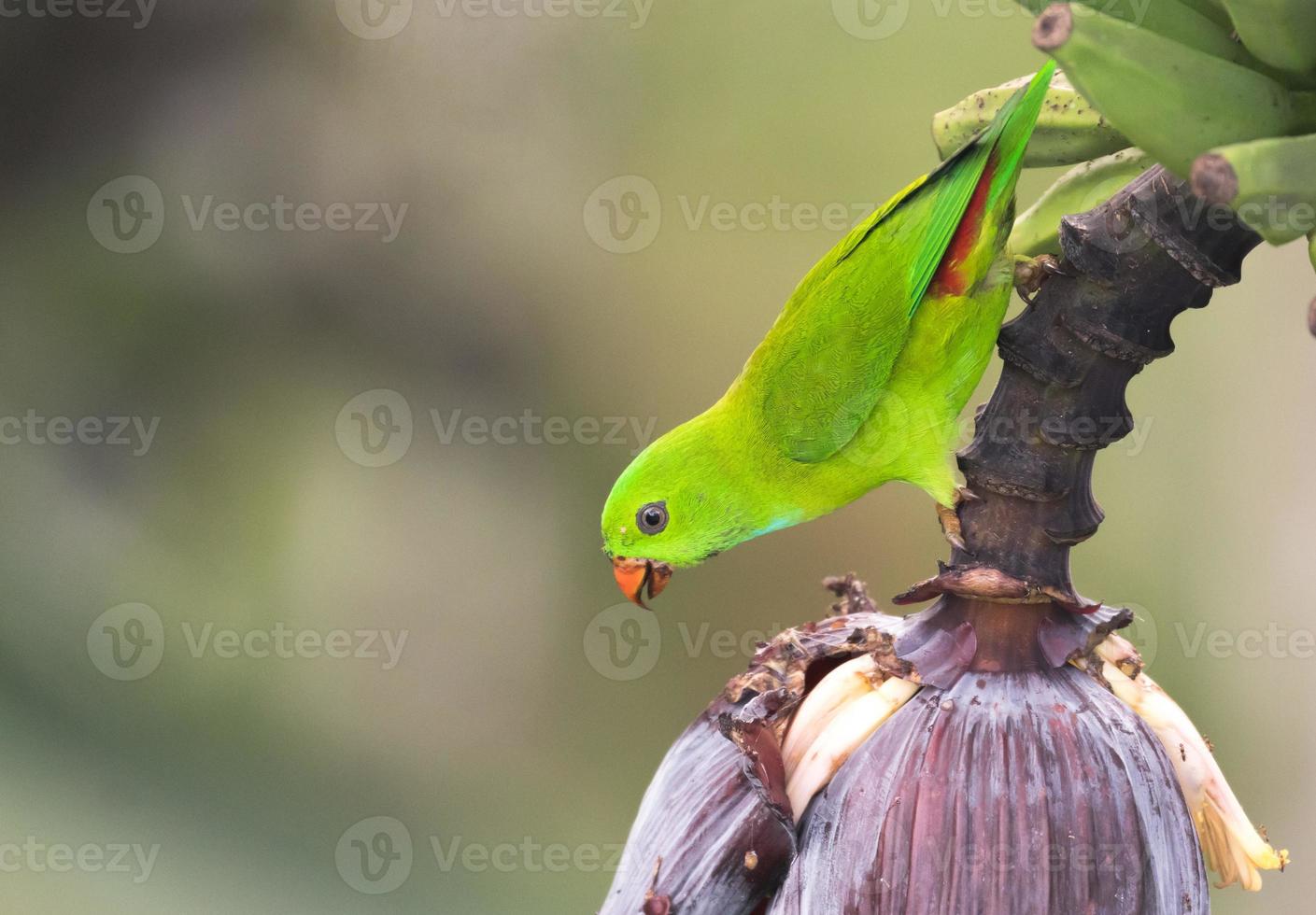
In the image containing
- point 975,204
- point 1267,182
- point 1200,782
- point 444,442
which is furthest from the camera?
point 444,442

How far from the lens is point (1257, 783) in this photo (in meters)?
1.56

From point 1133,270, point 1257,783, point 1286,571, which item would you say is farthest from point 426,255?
point 1257,783

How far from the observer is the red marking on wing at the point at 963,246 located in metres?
0.73

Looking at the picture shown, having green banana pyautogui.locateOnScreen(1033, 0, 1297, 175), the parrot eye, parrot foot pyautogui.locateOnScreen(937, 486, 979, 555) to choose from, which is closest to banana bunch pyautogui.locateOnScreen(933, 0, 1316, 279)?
green banana pyautogui.locateOnScreen(1033, 0, 1297, 175)

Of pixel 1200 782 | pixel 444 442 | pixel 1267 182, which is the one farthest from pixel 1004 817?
pixel 444 442

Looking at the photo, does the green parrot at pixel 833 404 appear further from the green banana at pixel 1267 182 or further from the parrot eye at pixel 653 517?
the green banana at pixel 1267 182

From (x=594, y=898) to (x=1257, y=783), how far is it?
1014mm

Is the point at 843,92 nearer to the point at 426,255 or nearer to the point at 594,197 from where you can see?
the point at 594,197

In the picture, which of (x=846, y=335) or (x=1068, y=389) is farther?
(x=846, y=335)

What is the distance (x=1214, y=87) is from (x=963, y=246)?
38 centimetres

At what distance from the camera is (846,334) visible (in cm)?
80

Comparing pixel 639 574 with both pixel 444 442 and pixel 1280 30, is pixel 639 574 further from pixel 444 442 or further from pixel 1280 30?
pixel 444 442

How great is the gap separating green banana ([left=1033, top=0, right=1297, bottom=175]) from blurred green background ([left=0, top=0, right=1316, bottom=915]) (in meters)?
1.16

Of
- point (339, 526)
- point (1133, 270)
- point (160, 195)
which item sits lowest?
point (339, 526)
